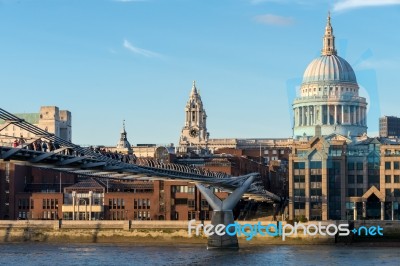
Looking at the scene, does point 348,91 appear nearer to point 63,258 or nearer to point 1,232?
point 1,232

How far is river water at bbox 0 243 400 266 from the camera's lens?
77.7m

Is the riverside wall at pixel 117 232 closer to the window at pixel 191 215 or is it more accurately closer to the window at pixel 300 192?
the window at pixel 191 215

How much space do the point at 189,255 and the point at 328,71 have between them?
4555 inches

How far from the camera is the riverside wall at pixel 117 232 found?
9975 cm

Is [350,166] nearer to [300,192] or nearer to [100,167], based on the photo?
[300,192]

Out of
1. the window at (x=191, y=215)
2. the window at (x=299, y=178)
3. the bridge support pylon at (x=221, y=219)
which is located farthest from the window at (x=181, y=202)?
the bridge support pylon at (x=221, y=219)

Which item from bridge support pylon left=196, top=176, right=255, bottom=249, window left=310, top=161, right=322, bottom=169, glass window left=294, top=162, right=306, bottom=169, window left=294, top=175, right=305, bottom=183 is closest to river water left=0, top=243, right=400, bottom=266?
bridge support pylon left=196, top=176, right=255, bottom=249

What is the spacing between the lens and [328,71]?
196 metres

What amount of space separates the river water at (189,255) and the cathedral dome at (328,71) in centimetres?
10138

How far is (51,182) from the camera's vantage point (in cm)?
13175

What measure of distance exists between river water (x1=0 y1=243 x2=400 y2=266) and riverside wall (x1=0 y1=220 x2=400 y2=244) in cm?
460

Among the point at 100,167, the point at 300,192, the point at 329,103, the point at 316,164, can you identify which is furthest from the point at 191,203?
the point at 329,103

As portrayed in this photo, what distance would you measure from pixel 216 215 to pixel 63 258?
43.3ft

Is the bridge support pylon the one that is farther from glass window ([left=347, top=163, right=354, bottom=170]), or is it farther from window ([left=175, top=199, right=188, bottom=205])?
glass window ([left=347, top=163, right=354, bottom=170])
